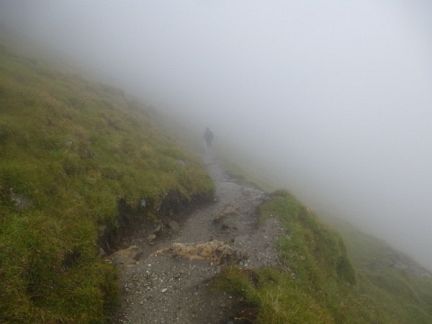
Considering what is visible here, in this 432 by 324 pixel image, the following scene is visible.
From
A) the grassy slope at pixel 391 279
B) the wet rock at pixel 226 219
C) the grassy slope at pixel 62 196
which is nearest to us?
the grassy slope at pixel 62 196

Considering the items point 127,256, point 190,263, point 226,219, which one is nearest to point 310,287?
point 190,263

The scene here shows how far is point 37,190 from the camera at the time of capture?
1886cm

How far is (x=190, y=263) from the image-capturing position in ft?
66.2

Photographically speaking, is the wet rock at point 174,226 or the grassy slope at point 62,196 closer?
the grassy slope at point 62,196

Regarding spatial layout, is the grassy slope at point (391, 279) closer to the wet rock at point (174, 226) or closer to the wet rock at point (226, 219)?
the wet rock at point (226, 219)

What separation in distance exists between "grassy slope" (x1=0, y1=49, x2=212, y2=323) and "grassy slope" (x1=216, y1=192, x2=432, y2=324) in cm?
754

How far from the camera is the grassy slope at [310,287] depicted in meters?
16.2

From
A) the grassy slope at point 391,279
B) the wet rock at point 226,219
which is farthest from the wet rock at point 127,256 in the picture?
the grassy slope at point 391,279

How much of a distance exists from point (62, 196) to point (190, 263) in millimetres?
9409

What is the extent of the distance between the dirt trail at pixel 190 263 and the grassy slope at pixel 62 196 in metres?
1.85

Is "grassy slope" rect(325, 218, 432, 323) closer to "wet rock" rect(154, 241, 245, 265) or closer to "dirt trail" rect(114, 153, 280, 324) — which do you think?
"dirt trail" rect(114, 153, 280, 324)

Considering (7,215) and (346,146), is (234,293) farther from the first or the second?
(346,146)

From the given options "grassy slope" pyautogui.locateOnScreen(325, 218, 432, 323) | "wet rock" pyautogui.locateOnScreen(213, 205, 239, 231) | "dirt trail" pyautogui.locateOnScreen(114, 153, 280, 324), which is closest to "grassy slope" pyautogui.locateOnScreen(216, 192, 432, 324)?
"grassy slope" pyautogui.locateOnScreen(325, 218, 432, 323)

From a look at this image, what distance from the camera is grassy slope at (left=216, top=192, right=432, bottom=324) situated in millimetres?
16234
